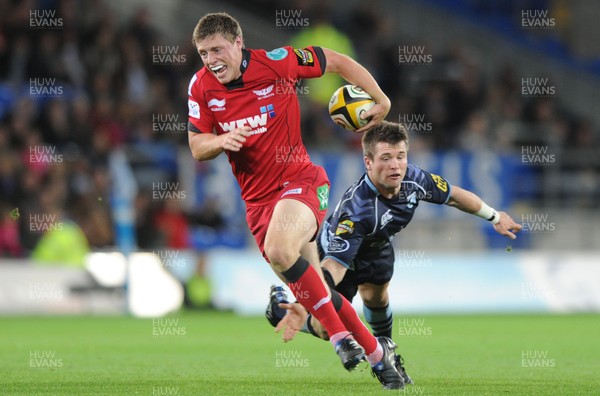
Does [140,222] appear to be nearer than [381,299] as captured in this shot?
No

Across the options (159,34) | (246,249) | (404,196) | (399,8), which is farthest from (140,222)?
(404,196)

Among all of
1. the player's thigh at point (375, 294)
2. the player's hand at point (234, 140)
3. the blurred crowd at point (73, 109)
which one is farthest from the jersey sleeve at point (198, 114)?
the blurred crowd at point (73, 109)

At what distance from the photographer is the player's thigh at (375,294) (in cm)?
839

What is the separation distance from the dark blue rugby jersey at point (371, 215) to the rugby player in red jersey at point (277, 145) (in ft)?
1.05

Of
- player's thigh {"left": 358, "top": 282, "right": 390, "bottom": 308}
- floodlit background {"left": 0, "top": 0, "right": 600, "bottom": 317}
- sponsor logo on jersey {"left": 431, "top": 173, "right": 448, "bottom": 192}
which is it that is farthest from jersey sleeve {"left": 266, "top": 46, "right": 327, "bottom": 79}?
floodlit background {"left": 0, "top": 0, "right": 600, "bottom": 317}

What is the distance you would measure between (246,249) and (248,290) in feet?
3.31

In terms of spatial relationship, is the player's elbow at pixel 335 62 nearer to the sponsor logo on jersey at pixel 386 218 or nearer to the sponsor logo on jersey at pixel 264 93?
the sponsor logo on jersey at pixel 264 93

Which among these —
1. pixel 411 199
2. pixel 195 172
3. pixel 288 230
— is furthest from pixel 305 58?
pixel 195 172

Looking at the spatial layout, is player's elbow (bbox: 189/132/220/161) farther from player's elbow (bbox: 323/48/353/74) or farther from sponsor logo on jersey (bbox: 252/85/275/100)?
player's elbow (bbox: 323/48/353/74)

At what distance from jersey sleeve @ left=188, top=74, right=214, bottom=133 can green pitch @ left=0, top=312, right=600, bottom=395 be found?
173 cm

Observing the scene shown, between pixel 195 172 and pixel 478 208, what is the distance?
9.73 m

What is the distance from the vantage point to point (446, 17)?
22984mm

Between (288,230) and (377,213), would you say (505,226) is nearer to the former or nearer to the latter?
(377,213)

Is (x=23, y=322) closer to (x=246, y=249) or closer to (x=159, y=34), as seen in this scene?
(x=246, y=249)
